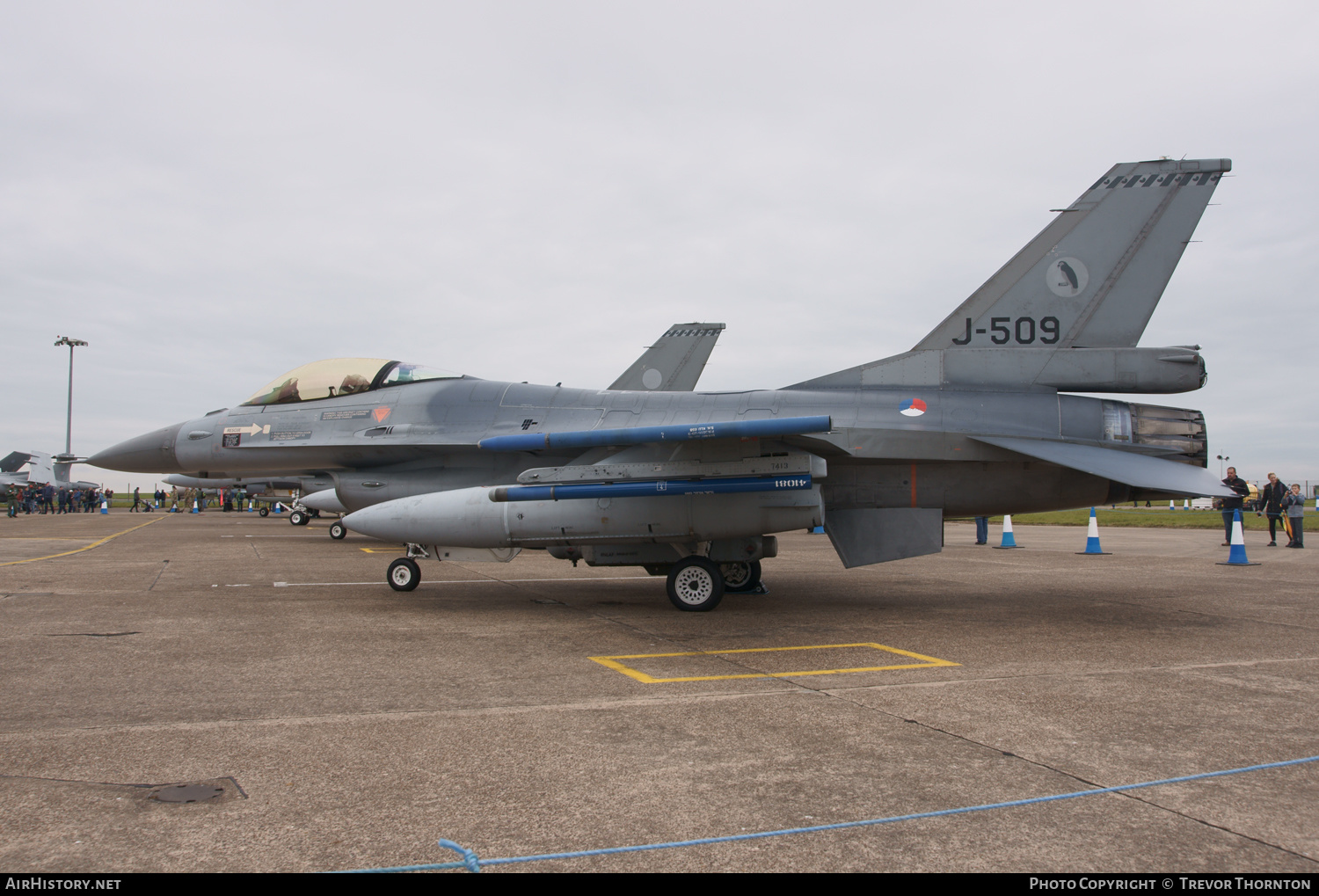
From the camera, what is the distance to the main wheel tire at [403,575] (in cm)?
930

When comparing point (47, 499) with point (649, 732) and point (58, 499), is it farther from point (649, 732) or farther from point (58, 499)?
point (649, 732)

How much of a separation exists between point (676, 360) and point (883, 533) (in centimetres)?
1272

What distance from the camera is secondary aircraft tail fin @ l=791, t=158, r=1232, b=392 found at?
8078 mm

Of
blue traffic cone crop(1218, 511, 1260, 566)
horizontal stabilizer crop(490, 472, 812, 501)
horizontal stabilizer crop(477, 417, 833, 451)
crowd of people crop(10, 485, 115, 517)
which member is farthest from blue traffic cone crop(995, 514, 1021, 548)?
crowd of people crop(10, 485, 115, 517)

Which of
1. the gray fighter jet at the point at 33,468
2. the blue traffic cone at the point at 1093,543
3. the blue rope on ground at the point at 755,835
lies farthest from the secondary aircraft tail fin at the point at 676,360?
the gray fighter jet at the point at 33,468

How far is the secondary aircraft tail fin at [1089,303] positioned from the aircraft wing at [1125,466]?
2.50ft

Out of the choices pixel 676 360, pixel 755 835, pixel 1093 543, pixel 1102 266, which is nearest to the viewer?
pixel 755 835

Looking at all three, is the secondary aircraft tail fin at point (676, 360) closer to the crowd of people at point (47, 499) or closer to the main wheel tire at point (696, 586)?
the main wheel tire at point (696, 586)

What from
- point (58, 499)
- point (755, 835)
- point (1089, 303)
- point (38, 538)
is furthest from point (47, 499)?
point (755, 835)

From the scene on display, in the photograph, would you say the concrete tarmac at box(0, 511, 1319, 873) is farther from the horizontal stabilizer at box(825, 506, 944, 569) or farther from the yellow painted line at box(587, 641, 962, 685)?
the horizontal stabilizer at box(825, 506, 944, 569)

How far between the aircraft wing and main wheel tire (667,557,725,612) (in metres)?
2.91

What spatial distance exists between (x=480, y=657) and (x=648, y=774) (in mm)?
2759

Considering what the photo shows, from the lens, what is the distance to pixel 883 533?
28.4ft

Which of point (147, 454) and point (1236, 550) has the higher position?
point (147, 454)
